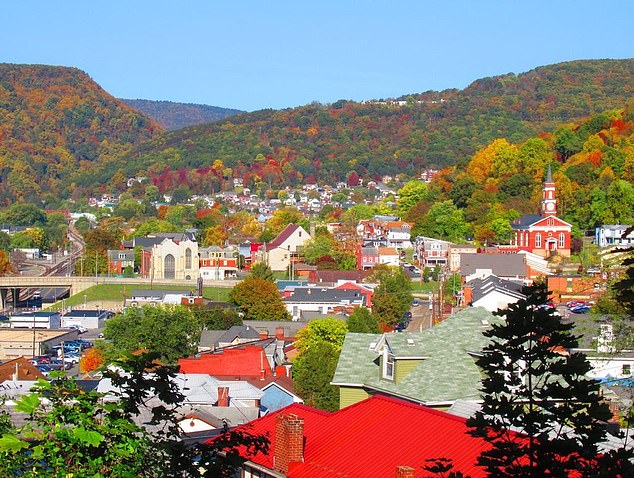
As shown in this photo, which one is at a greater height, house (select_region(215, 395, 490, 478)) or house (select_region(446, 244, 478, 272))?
house (select_region(446, 244, 478, 272))

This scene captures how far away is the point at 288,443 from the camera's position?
14.0 m

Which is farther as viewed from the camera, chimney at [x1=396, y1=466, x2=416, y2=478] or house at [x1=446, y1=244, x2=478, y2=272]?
house at [x1=446, y1=244, x2=478, y2=272]

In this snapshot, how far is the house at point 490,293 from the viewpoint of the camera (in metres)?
48.0

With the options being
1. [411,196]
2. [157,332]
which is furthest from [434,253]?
[157,332]

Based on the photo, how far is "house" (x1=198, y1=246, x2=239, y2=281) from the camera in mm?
88312

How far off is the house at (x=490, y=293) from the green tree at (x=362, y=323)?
4312 millimetres

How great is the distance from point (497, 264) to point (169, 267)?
28.0m

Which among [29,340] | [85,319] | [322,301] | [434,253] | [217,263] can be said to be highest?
[434,253]

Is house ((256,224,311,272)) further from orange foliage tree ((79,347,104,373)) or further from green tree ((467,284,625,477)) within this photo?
green tree ((467,284,625,477))

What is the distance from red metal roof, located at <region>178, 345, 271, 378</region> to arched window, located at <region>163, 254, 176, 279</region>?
157ft

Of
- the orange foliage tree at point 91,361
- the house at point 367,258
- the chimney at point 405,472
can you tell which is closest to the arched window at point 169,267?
the house at point 367,258

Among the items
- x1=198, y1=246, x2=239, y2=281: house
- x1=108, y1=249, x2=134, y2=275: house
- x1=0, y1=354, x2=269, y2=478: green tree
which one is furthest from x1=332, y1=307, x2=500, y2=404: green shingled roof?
x1=108, y1=249, x2=134, y2=275: house

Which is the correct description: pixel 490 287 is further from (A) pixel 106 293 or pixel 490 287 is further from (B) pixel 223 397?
(A) pixel 106 293

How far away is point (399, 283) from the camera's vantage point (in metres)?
66.7
